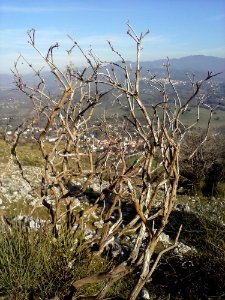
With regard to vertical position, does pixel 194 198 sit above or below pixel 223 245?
below

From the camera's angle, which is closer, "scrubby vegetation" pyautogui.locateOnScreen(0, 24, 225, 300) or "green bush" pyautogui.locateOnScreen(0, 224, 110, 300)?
"scrubby vegetation" pyautogui.locateOnScreen(0, 24, 225, 300)

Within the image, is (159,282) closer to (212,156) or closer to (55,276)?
(55,276)

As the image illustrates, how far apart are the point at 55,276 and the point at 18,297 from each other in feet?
1.52

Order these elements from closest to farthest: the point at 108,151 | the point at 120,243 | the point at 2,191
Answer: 1. the point at 108,151
2. the point at 120,243
3. the point at 2,191

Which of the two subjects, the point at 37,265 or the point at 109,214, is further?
the point at 109,214

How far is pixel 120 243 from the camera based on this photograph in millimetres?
7996

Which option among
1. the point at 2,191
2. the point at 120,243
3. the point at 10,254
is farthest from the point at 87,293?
the point at 2,191

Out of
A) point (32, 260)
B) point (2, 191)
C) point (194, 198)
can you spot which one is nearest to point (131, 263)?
point (32, 260)

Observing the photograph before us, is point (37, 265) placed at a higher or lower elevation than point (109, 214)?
lower

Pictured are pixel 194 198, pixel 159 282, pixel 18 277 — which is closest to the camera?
pixel 18 277

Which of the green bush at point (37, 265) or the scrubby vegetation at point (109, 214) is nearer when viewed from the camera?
the scrubby vegetation at point (109, 214)

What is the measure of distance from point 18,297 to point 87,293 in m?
0.84

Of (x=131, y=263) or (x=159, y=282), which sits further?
(x=159, y=282)

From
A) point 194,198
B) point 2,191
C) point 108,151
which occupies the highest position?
point 108,151
